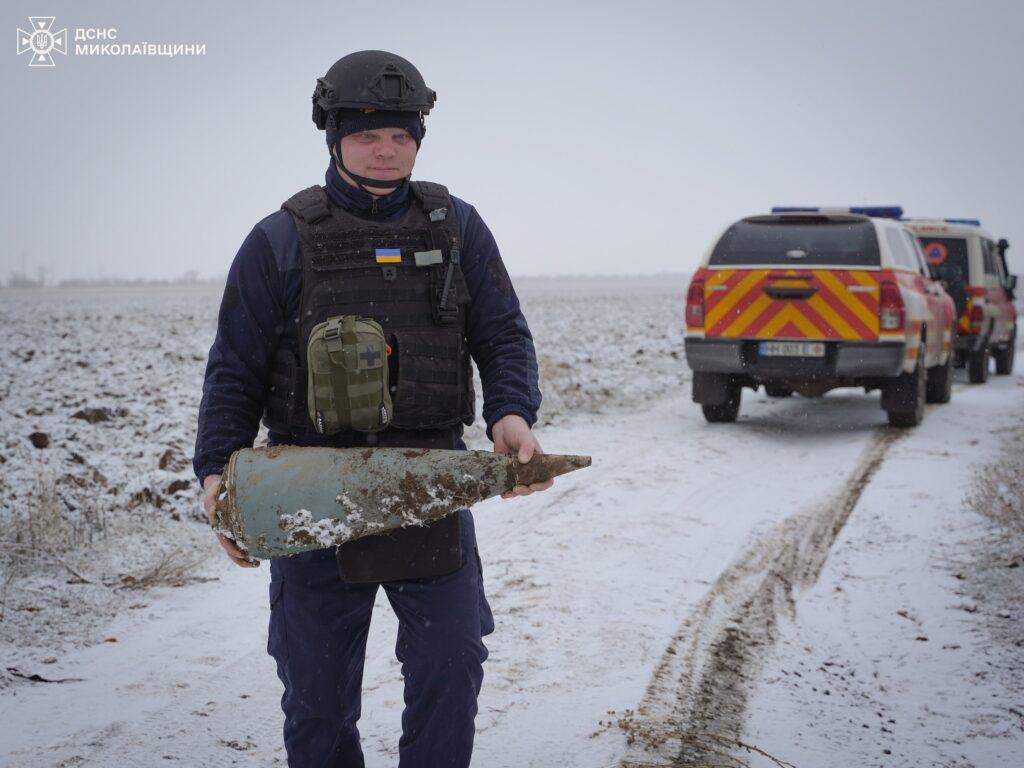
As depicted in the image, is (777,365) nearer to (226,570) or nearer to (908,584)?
(908,584)

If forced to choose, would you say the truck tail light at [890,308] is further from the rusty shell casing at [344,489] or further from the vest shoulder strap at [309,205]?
the vest shoulder strap at [309,205]

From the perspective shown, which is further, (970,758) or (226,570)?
(226,570)

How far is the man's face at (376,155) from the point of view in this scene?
2219 millimetres

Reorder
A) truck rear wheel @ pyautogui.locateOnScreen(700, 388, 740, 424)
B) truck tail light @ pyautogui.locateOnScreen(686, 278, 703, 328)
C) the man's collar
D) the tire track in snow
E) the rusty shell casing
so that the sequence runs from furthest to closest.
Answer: truck rear wheel @ pyautogui.locateOnScreen(700, 388, 740, 424) → truck tail light @ pyautogui.locateOnScreen(686, 278, 703, 328) → the tire track in snow → the man's collar → the rusty shell casing

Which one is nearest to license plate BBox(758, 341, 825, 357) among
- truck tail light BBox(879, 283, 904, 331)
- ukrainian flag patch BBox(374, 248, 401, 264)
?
truck tail light BBox(879, 283, 904, 331)

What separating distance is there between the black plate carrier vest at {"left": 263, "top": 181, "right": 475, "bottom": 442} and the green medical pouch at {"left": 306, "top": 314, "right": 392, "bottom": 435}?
2.9 inches

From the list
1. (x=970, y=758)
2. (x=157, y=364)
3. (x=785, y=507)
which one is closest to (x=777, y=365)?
(x=785, y=507)

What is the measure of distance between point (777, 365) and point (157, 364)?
315 inches

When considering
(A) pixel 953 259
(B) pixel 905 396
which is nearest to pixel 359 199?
(B) pixel 905 396

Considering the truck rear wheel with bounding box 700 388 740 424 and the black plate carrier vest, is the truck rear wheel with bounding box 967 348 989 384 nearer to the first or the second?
the truck rear wheel with bounding box 700 388 740 424

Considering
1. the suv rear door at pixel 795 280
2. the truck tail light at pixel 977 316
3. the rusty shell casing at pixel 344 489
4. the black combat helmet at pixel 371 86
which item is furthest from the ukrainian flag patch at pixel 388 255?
the truck tail light at pixel 977 316

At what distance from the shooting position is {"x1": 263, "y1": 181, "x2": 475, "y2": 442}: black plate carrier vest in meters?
2.16

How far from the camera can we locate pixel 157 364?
11883 mm

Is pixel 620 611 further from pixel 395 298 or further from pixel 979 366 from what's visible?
pixel 979 366
